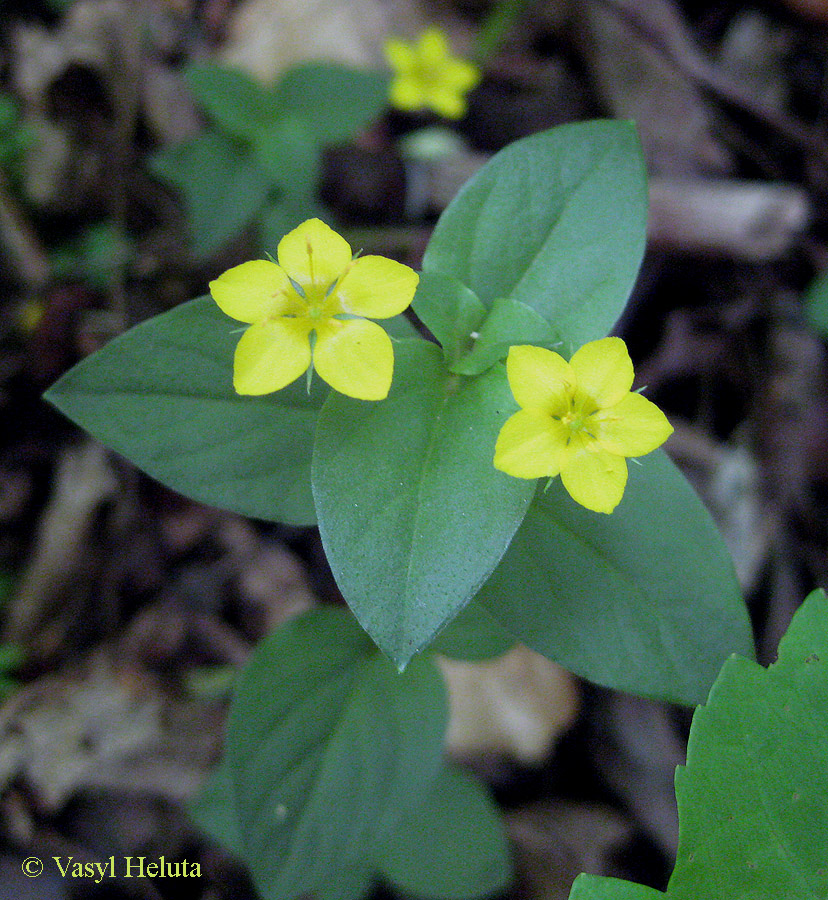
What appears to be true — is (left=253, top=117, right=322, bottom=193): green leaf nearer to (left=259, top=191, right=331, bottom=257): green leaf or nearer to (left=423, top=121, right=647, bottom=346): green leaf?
(left=259, top=191, right=331, bottom=257): green leaf

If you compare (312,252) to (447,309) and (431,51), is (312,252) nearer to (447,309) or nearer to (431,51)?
(447,309)

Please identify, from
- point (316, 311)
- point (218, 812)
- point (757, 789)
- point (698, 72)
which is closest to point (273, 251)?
point (316, 311)

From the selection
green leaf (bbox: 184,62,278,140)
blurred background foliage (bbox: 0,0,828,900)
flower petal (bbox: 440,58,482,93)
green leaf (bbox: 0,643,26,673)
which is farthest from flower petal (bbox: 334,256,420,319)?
flower petal (bbox: 440,58,482,93)

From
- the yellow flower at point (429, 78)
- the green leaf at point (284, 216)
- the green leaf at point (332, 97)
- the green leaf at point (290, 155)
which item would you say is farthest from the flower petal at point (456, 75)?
the green leaf at point (284, 216)

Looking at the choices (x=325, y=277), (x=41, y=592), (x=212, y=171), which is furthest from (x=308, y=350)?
(x=212, y=171)

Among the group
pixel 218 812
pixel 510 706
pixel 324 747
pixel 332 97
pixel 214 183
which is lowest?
pixel 510 706
